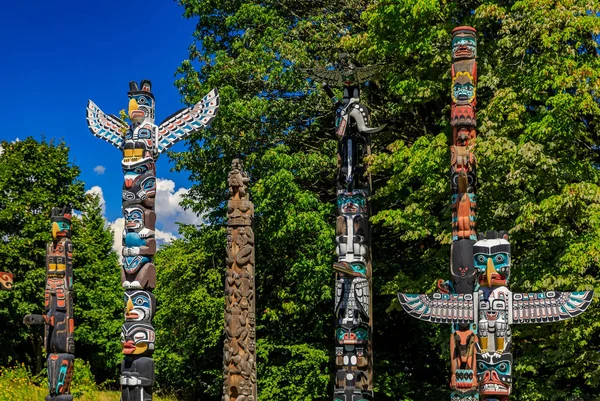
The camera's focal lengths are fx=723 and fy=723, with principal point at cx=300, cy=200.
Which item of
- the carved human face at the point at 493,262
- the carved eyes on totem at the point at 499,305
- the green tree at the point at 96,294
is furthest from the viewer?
the green tree at the point at 96,294

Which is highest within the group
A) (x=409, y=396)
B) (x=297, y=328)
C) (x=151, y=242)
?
(x=151, y=242)

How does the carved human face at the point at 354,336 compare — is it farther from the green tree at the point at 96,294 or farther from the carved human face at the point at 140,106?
the green tree at the point at 96,294

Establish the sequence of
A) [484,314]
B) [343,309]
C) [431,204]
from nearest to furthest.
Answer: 1. [484,314]
2. [343,309]
3. [431,204]

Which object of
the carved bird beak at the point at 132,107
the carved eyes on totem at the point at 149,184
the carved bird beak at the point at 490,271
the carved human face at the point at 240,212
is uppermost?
the carved bird beak at the point at 132,107

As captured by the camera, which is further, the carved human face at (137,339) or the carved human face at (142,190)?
the carved human face at (142,190)

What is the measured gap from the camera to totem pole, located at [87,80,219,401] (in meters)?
11.2

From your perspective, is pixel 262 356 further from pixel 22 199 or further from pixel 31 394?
pixel 22 199

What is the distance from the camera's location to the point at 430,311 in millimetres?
9062

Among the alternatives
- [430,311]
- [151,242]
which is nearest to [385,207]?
[151,242]

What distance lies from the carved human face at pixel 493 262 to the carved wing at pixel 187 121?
5.12m

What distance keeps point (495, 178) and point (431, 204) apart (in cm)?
168

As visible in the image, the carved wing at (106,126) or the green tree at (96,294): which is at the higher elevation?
the carved wing at (106,126)

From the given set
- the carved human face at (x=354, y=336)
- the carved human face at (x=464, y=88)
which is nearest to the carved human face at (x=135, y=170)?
the carved human face at (x=354, y=336)

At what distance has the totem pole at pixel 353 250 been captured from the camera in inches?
484
